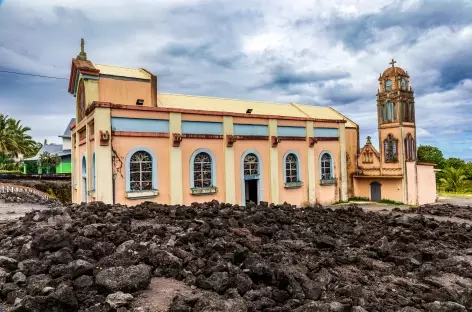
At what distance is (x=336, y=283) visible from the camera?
17.2 ft

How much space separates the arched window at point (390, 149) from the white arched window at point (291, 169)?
6023mm

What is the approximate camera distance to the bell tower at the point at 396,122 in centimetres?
1897

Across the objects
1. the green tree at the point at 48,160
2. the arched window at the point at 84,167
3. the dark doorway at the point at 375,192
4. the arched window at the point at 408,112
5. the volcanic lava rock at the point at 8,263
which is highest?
the arched window at the point at 408,112

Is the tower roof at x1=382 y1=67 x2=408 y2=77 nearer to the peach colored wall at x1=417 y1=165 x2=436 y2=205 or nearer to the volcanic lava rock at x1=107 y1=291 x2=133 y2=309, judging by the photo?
the peach colored wall at x1=417 y1=165 x2=436 y2=205

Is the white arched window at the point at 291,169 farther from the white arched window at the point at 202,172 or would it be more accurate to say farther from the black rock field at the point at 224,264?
the black rock field at the point at 224,264

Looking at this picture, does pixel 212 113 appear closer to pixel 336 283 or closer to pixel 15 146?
pixel 336 283

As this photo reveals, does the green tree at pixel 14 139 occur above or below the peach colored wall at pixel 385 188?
above

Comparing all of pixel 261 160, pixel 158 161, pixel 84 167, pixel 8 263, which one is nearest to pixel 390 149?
pixel 261 160

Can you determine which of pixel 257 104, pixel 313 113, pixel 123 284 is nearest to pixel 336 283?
pixel 123 284

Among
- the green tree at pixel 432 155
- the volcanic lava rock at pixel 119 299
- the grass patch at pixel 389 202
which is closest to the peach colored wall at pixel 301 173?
the grass patch at pixel 389 202

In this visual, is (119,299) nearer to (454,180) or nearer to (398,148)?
(398,148)

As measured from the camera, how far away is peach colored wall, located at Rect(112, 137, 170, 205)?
40.5 ft

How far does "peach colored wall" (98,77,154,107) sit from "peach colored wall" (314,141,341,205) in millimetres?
9164

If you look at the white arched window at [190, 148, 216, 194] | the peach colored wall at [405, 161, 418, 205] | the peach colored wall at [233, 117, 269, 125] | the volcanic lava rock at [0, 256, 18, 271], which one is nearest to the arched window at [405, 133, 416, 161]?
the peach colored wall at [405, 161, 418, 205]
